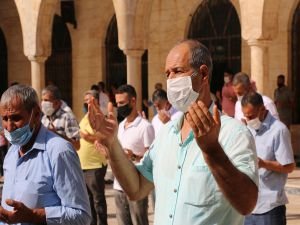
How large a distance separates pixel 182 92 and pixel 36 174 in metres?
0.93

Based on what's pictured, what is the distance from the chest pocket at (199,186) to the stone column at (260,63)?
Result: 8759 mm

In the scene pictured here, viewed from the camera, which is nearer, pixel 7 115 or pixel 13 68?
pixel 7 115

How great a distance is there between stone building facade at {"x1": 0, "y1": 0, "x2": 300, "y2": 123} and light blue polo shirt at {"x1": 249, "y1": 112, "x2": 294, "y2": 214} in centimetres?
635

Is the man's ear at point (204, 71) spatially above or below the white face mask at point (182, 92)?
above

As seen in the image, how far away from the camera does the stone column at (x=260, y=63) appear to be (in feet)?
37.4

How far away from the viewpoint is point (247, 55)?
15.4 metres

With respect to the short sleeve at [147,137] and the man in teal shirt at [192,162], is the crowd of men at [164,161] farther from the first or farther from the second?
the short sleeve at [147,137]

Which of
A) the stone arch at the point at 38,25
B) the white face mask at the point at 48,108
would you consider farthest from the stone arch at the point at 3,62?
the white face mask at the point at 48,108

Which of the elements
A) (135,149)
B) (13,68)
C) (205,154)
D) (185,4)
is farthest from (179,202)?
(13,68)

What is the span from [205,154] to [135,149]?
453 centimetres

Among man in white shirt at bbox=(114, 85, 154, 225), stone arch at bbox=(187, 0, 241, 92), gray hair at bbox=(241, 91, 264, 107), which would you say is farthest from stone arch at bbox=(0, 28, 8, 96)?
gray hair at bbox=(241, 91, 264, 107)

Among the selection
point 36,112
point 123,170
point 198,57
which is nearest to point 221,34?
point 36,112

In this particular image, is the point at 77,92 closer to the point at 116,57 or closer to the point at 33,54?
the point at 116,57

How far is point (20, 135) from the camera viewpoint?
333 centimetres
